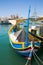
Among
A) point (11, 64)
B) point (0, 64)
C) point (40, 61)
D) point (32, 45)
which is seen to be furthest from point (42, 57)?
point (0, 64)

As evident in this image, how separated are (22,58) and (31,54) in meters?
1.44

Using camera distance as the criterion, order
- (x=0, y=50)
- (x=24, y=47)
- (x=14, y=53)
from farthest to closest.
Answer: (x=0, y=50)
(x=14, y=53)
(x=24, y=47)

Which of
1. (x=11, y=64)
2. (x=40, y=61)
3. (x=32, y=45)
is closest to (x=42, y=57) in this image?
(x=40, y=61)

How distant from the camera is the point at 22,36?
18594mm

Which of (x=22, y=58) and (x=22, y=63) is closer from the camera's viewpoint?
(x=22, y=63)

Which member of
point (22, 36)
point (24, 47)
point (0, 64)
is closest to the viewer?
point (0, 64)

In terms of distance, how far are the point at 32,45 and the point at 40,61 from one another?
1.59 m

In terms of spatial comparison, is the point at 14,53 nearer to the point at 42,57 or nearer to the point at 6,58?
the point at 6,58

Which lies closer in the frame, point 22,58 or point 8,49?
point 22,58

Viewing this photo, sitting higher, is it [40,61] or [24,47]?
[24,47]

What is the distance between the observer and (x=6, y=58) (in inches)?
568

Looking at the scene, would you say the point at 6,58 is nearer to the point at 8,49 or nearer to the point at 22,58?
the point at 22,58

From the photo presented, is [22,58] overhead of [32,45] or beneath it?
beneath

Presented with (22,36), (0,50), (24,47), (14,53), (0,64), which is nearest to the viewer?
(0,64)
